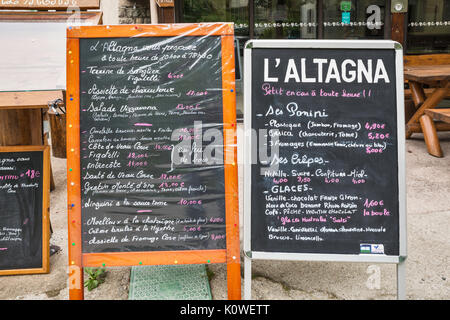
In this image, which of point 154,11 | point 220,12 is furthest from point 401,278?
point 154,11

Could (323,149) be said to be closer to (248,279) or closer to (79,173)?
(248,279)

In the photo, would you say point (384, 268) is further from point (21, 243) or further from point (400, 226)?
point (21, 243)

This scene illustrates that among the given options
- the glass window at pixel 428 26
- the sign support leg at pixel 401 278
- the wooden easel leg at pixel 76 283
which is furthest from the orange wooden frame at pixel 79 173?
the glass window at pixel 428 26

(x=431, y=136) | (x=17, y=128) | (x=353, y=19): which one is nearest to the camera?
(x=17, y=128)

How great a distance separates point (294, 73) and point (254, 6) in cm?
512

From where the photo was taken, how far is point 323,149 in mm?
2240

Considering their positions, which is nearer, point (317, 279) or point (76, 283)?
point (76, 283)

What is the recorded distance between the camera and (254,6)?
6.89m

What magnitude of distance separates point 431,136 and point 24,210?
15.0 ft

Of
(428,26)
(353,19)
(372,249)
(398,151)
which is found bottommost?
(372,249)

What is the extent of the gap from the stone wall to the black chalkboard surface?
5306mm

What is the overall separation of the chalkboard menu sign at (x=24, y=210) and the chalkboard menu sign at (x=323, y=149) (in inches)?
57.1

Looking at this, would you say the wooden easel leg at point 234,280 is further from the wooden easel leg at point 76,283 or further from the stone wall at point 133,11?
the stone wall at point 133,11

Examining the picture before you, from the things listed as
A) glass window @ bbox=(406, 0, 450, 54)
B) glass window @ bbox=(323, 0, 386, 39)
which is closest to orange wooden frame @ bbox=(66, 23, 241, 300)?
glass window @ bbox=(323, 0, 386, 39)
